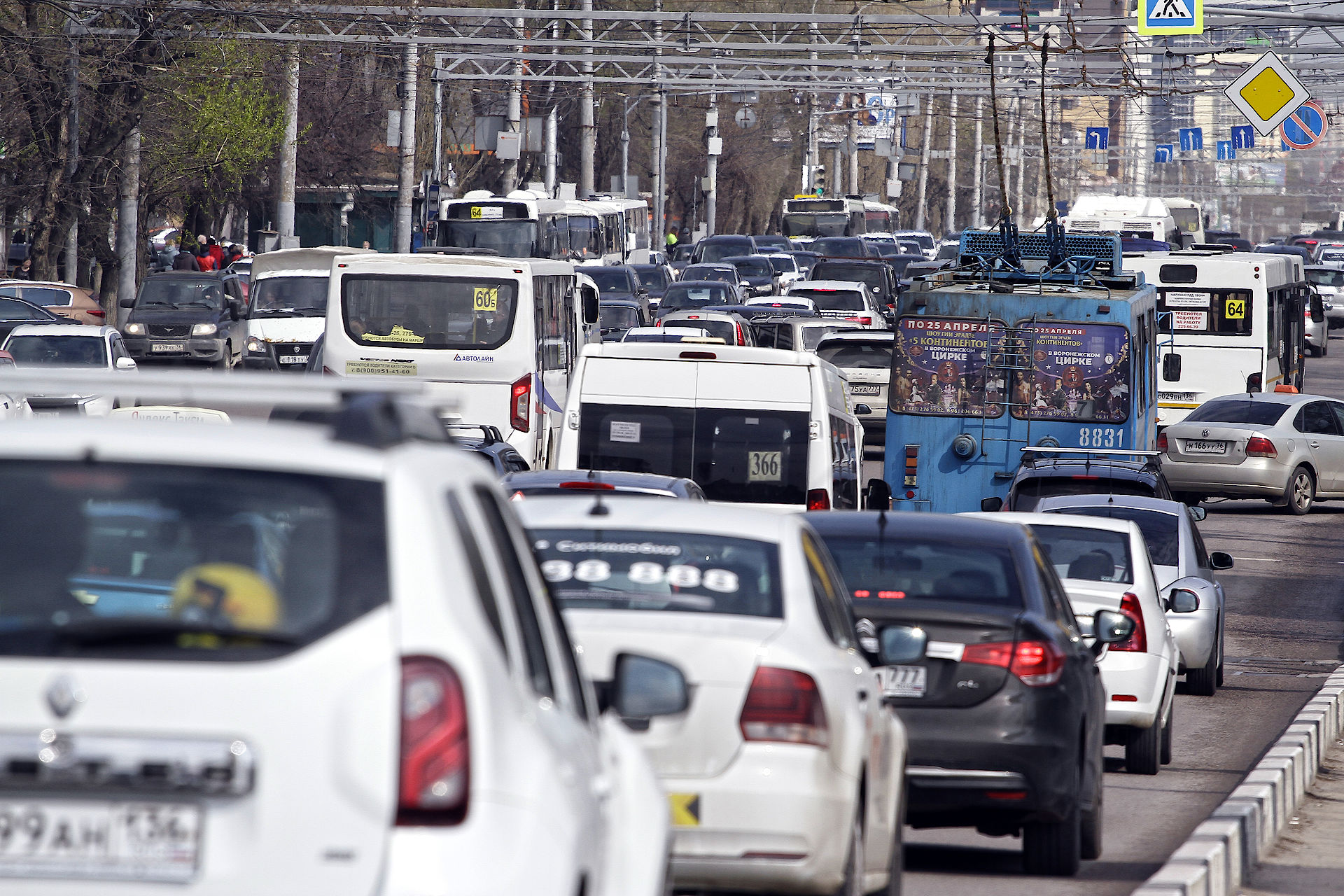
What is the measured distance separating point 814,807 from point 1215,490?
2121 cm

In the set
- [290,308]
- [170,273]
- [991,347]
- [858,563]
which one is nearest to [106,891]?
[858,563]

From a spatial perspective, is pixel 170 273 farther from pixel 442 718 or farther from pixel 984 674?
pixel 442 718

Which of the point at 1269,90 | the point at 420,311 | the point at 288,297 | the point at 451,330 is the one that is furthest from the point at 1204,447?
the point at 288,297

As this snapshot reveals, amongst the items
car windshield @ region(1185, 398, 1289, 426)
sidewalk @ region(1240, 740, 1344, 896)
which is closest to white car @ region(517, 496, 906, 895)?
sidewalk @ region(1240, 740, 1344, 896)

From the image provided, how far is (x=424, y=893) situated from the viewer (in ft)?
10.6

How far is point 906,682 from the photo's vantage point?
8.10 m

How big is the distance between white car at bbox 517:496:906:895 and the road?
7.31 feet

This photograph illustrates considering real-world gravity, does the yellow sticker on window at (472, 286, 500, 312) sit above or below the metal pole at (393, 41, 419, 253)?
below

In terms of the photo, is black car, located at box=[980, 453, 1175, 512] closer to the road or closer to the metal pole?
the road

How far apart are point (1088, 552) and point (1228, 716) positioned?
238 cm

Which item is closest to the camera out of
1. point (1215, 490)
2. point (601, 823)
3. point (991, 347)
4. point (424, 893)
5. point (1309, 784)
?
point (424, 893)

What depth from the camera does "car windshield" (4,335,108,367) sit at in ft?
90.1

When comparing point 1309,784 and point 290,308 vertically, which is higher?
point 290,308

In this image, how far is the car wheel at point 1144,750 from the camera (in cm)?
1137
